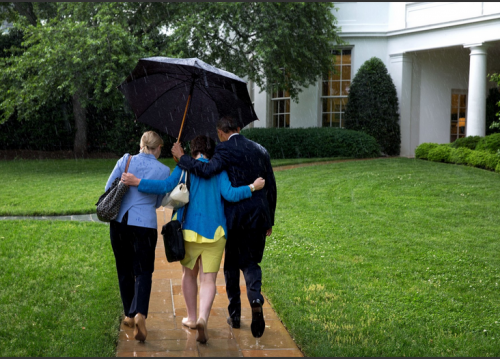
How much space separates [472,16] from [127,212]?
1528 centimetres

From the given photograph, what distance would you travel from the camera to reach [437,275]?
5.80m

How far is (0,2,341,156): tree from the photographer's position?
15109mm

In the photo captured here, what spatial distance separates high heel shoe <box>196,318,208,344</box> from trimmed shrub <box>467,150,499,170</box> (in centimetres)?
1134

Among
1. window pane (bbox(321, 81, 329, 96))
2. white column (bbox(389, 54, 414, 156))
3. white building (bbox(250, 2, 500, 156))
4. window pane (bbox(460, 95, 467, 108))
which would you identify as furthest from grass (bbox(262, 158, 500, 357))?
window pane (bbox(460, 95, 467, 108))

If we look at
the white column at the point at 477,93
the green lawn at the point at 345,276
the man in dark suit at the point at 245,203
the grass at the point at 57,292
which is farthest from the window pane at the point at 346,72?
the man in dark suit at the point at 245,203

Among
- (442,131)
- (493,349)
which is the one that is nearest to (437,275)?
(493,349)

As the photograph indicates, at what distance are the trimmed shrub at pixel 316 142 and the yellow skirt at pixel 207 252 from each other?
1388 centimetres

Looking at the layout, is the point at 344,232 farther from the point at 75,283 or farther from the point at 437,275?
the point at 75,283

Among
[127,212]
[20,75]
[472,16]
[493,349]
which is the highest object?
[472,16]

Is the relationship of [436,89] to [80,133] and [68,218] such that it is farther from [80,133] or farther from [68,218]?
[68,218]

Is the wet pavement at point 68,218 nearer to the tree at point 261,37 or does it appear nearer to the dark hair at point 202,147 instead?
the dark hair at point 202,147

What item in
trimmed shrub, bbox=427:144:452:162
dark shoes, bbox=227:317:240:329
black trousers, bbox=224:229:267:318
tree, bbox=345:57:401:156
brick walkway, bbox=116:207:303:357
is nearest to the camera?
brick walkway, bbox=116:207:303:357

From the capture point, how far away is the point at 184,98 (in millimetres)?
4777

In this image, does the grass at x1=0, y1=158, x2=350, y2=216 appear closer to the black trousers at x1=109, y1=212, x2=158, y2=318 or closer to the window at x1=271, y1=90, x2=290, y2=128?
the window at x1=271, y1=90, x2=290, y2=128
